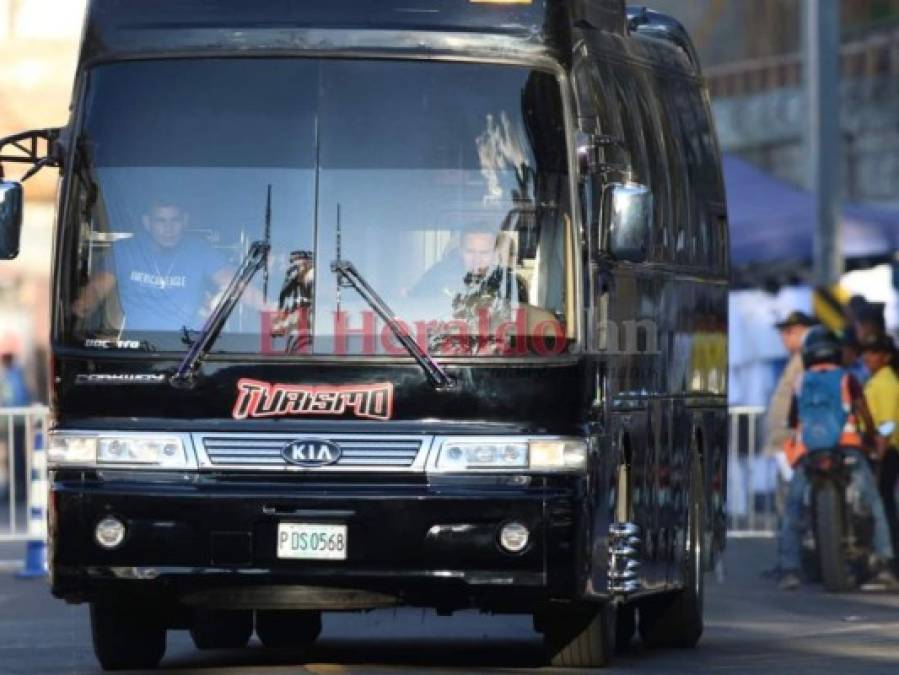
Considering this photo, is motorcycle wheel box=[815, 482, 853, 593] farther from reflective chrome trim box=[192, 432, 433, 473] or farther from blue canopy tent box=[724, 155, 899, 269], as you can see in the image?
blue canopy tent box=[724, 155, 899, 269]

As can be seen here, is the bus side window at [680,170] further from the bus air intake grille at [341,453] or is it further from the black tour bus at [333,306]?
the bus air intake grille at [341,453]

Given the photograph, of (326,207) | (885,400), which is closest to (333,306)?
(326,207)

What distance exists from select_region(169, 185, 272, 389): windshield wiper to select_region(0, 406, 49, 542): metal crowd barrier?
20.8ft

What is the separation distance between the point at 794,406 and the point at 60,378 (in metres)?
8.87

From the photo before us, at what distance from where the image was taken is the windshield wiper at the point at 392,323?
12.2 meters

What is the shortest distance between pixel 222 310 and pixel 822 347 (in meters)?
8.47

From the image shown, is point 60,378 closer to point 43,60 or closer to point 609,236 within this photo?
point 609,236

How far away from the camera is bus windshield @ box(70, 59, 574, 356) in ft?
40.3

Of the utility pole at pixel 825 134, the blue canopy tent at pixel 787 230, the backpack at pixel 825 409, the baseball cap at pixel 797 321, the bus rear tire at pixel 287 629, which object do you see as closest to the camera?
the bus rear tire at pixel 287 629

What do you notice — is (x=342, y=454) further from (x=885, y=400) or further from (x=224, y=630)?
(x=885, y=400)

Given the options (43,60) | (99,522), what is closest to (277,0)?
(99,522)

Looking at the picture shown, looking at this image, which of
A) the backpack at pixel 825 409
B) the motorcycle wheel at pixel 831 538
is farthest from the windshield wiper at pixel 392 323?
the backpack at pixel 825 409

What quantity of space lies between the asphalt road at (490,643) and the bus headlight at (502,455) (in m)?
1.19

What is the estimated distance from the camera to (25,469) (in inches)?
942
